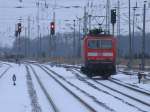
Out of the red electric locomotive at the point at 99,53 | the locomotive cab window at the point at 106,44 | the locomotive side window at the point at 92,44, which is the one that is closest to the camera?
the red electric locomotive at the point at 99,53

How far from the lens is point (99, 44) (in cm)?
4469

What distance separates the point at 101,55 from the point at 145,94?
15988mm

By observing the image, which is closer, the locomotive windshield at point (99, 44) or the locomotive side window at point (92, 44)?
the locomotive windshield at point (99, 44)

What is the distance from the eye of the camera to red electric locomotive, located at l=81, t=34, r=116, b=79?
144 ft

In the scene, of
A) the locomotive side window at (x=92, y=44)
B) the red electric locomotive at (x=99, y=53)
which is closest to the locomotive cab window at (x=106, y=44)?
the red electric locomotive at (x=99, y=53)

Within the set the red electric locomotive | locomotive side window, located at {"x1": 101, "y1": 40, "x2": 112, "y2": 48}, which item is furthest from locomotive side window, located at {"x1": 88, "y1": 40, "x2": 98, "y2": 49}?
locomotive side window, located at {"x1": 101, "y1": 40, "x2": 112, "y2": 48}

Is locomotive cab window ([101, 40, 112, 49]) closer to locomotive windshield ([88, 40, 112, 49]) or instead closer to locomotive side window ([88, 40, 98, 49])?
locomotive windshield ([88, 40, 112, 49])

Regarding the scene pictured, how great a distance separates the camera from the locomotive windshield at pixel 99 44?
4459cm

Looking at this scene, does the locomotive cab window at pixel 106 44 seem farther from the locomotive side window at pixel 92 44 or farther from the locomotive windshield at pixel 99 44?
the locomotive side window at pixel 92 44

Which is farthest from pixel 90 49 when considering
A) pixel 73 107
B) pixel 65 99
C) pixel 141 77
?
pixel 73 107

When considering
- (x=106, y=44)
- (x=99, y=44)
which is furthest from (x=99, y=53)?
(x=106, y=44)

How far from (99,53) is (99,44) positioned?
0.78m

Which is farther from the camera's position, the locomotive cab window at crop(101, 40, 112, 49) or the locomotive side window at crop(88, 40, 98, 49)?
the locomotive side window at crop(88, 40, 98, 49)

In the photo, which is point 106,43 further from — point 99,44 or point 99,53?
point 99,53
